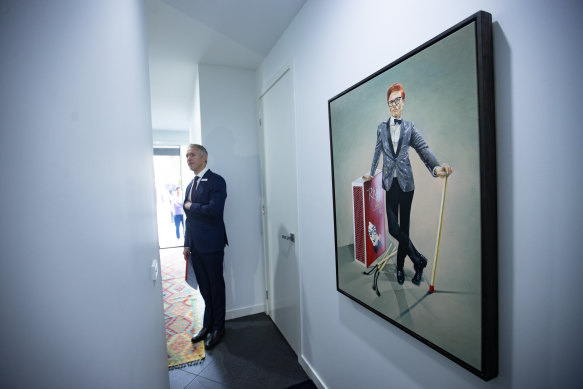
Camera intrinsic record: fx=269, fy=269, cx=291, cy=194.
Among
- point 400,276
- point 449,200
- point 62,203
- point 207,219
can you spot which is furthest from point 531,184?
point 207,219

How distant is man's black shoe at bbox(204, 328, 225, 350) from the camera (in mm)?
2297

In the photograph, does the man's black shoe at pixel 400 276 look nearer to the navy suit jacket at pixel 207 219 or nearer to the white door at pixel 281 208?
the white door at pixel 281 208

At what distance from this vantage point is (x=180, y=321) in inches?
108

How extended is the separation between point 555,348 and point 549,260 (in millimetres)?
208

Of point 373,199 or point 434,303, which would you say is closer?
point 434,303

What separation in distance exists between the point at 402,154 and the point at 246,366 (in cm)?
195

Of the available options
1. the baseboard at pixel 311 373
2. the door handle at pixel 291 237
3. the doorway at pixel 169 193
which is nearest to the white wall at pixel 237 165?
the door handle at pixel 291 237

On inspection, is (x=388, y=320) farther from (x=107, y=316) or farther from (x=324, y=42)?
(x=324, y=42)

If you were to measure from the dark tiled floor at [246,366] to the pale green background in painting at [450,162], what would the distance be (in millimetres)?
1298

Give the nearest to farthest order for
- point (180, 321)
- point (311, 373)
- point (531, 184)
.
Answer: point (531, 184), point (311, 373), point (180, 321)

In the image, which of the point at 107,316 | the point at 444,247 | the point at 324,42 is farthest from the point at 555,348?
the point at 324,42

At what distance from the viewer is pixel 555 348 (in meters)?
0.64

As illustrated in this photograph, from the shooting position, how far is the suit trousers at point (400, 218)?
98 centimetres

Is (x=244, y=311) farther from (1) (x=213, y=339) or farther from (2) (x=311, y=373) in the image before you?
(2) (x=311, y=373)
